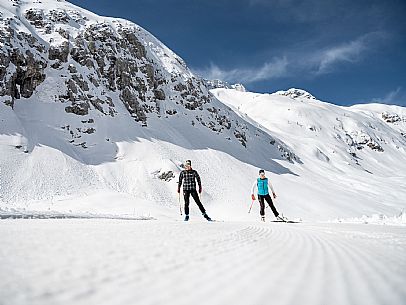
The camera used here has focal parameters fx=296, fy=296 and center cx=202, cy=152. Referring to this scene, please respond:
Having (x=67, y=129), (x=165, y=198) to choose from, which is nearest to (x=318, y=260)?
(x=165, y=198)

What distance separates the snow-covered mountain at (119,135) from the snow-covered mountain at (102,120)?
0.13 metres

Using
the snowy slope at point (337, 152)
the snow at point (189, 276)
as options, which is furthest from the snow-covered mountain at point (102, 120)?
the snow at point (189, 276)

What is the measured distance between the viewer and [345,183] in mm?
41438

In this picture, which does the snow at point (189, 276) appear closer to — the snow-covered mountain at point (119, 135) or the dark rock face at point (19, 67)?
the snow-covered mountain at point (119, 135)

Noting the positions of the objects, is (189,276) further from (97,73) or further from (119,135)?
(97,73)

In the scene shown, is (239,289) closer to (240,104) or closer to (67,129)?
(67,129)

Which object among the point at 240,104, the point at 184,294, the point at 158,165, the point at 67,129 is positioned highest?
the point at 240,104

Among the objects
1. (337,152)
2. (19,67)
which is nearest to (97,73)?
(19,67)

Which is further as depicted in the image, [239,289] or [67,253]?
[67,253]

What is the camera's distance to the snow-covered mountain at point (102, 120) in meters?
23.9

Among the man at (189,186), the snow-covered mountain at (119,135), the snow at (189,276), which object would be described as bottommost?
the snow at (189,276)

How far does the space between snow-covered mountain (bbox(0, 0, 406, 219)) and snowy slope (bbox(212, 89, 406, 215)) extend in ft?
1.45

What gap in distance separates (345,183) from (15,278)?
1780 inches

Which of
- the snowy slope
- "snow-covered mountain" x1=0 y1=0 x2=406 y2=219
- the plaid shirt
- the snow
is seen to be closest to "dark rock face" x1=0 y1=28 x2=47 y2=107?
"snow-covered mountain" x1=0 y1=0 x2=406 y2=219
